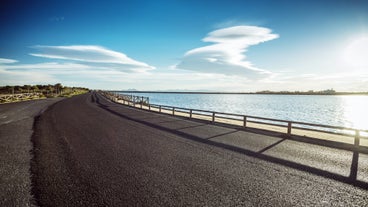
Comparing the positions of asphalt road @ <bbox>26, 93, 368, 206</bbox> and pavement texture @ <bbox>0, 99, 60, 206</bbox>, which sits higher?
asphalt road @ <bbox>26, 93, 368, 206</bbox>

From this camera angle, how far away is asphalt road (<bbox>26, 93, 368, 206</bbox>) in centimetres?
425

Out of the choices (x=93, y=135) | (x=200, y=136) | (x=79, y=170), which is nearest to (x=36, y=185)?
(x=79, y=170)

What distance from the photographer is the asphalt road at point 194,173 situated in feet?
13.9

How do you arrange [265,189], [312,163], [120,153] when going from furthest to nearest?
[120,153], [312,163], [265,189]

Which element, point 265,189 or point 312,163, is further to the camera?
point 312,163

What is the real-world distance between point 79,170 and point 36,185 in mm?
1069

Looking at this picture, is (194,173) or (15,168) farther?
(15,168)

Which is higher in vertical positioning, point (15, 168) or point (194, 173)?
point (194, 173)

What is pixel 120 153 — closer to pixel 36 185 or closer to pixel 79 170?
pixel 79 170

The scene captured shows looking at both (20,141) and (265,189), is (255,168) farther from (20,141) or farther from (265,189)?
(20,141)

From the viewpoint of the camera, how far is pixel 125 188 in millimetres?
4656

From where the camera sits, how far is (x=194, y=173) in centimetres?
557

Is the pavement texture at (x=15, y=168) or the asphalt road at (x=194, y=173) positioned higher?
the asphalt road at (x=194, y=173)

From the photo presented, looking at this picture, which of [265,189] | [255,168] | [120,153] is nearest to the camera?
[265,189]
